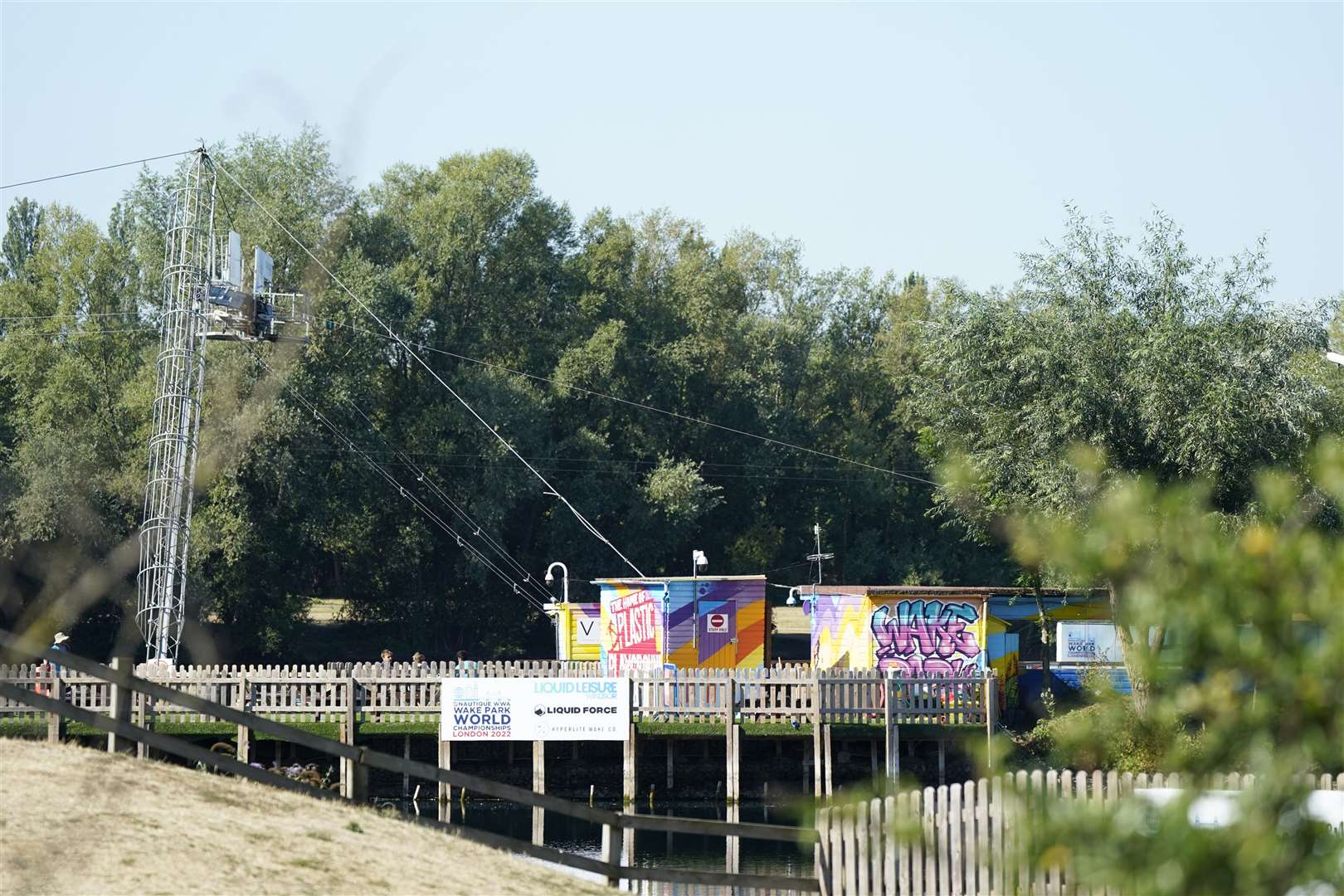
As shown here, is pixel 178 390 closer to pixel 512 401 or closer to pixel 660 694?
pixel 660 694

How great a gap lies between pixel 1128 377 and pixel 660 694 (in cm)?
1268

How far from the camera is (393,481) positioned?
198ft

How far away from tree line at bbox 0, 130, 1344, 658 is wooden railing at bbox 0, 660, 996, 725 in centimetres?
620

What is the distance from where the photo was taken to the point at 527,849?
15281mm

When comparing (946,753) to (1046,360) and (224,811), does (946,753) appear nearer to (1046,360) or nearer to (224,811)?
(1046,360)

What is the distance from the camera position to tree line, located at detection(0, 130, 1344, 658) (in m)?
38.8

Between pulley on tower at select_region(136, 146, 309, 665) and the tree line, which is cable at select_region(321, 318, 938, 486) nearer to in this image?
the tree line

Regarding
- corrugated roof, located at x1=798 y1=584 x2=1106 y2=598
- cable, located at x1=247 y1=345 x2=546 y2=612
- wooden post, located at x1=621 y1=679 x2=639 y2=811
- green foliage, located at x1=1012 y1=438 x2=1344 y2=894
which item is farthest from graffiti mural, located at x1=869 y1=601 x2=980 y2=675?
green foliage, located at x1=1012 y1=438 x2=1344 y2=894

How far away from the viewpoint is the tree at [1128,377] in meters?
34.1

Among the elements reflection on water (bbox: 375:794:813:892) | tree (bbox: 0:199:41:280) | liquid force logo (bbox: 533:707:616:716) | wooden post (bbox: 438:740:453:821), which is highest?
tree (bbox: 0:199:41:280)

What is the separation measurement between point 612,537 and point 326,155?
66.1ft

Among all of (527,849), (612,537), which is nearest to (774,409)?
(612,537)

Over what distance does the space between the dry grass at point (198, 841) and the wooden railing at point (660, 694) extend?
1614cm

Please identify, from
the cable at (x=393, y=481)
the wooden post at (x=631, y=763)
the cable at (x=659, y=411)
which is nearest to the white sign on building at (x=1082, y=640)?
the wooden post at (x=631, y=763)
